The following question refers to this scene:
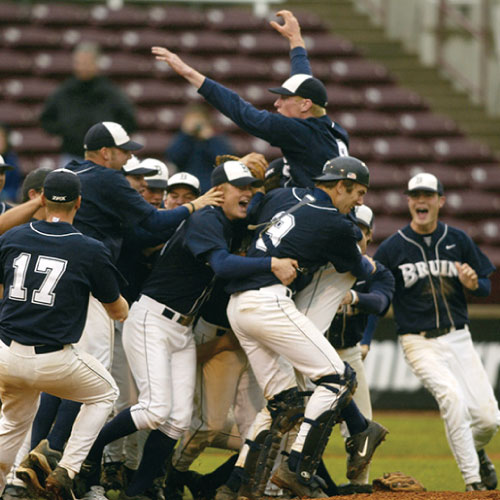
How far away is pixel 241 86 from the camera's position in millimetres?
15461

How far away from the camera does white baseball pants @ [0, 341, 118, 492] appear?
5.71 meters

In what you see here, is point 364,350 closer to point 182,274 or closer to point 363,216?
point 363,216

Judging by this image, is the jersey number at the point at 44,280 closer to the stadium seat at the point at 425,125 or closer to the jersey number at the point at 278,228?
the jersey number at the point at 278,228

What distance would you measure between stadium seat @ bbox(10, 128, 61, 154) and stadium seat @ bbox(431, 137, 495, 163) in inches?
224

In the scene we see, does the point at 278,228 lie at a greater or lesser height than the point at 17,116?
greater

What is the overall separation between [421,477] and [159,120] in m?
8.02

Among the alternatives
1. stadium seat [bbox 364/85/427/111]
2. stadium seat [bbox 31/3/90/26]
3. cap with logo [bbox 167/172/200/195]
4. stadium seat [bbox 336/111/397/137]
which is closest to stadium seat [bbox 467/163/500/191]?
stadium seat [bbox 336/111/397/137]

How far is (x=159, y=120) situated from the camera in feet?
47.9

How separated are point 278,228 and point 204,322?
1067 mm

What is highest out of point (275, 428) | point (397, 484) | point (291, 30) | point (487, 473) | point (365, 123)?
point (291, 30)

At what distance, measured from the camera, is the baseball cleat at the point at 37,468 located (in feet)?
19.9

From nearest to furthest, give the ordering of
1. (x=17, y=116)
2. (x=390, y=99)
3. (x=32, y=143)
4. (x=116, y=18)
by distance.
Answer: (x=32, y=143) → (x=17, y=116) → (x=390, y=99) → (x=116, y=18)

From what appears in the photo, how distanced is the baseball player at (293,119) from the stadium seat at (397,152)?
7821mm

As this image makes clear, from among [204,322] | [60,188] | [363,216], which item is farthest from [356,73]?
[60,188]
